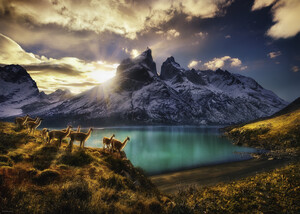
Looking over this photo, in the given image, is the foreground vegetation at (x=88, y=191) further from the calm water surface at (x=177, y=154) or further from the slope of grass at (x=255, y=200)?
the calm water surface at (x=177, y=154)

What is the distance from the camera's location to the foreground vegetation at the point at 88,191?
6.75 meters

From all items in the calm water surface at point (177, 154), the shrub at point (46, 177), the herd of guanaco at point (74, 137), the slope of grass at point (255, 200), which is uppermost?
the herd of guanaco at point (74, 137)

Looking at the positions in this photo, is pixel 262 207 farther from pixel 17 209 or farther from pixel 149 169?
pixel 149 169

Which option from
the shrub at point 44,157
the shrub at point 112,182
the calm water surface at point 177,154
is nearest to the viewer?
the shrub at point 112,182

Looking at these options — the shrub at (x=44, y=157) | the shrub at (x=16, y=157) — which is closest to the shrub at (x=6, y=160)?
the shrub at (x=16, y=157)

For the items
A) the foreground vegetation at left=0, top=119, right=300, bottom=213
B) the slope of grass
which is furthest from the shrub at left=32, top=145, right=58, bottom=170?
the slope of grass

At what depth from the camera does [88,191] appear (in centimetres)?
800

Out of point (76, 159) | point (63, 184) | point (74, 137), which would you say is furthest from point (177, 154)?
point (63, 184)

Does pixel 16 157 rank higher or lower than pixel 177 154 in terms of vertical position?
higher

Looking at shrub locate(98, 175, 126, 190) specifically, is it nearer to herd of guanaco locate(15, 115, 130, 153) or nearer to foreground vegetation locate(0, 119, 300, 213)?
foreground vegetation locate(0, 119, 300, 213)

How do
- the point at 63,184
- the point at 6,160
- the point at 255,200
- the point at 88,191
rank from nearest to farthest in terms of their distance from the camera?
the point at 88,191
the point at 63,184
the point at 255,200
the point at 6,160

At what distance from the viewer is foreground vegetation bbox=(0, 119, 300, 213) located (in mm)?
6746

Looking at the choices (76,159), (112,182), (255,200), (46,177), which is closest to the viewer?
(46,177)

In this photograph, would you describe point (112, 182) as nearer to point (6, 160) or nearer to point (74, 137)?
point (6, 160)
